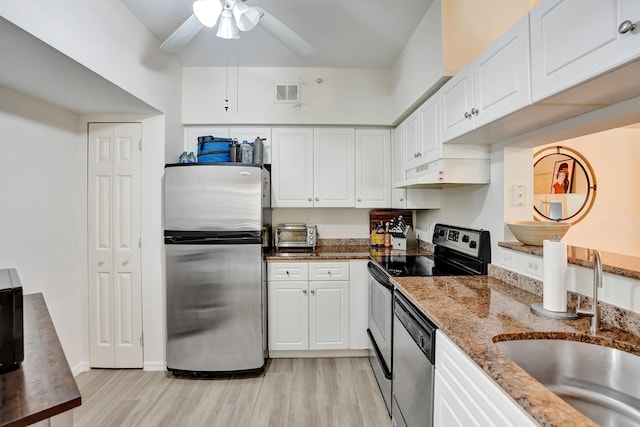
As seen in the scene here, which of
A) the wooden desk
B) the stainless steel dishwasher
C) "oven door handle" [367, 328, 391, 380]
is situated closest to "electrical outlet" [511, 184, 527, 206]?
the stainless steel dishwasher

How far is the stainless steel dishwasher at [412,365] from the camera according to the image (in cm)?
130

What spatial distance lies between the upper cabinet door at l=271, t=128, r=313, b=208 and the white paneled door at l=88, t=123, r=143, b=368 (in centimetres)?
122

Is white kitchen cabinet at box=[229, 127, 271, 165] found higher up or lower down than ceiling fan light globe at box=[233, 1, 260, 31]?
lower down

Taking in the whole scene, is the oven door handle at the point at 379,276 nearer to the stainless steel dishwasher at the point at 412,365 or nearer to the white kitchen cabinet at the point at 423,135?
the stainless steel dishwasher at the point at 412,365

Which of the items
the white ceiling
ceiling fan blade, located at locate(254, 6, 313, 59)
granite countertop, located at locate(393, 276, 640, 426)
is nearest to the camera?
granite countertop, located at locate(393, 276, 640, 426)

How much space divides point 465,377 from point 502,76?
4.19 ft

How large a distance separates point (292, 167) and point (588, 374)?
2.54 meters

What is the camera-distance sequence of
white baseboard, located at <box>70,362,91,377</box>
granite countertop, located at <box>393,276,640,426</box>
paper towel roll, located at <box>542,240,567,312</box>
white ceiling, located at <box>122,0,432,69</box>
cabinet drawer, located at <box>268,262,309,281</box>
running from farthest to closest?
1. cabinet drawer, located at <box>268,262,309,281</box>
2. white baseboard, located at <box>70,362,91,377</box>
3. white ceiling, located at <box>122,0,432,69</box>
4. paper towel roll, located at <box>542,240,567,312</box>
5. granite countertop, located at <box>393,276,640,426</box>

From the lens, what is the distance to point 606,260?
1274mm

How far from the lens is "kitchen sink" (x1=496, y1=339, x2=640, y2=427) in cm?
92

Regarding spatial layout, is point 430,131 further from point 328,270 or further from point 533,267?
point 328,270

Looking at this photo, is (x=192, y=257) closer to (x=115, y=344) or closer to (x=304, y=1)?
(x=115, y=344)

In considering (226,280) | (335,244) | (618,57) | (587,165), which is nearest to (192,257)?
(226,280)

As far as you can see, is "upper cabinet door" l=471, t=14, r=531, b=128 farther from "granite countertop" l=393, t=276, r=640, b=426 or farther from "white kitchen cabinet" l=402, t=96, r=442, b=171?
"granite countertop" l=393, t=276, r=640, b=426
